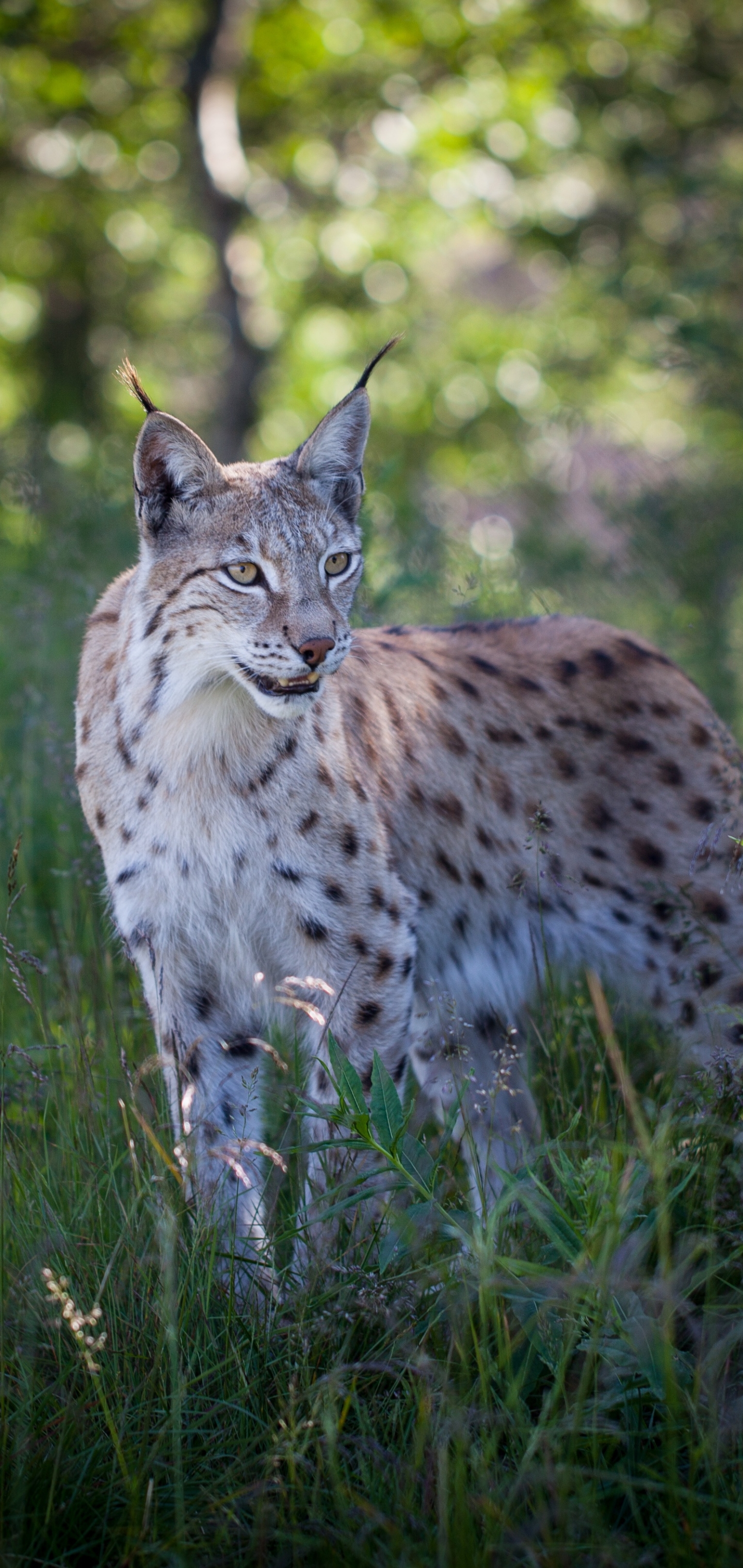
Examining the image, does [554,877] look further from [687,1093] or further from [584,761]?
[687,1093]

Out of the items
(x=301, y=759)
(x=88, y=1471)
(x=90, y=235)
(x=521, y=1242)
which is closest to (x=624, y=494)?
(x=301, y=759)

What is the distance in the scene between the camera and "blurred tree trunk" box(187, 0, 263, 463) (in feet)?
44.8

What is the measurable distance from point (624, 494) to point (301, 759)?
6317 mm

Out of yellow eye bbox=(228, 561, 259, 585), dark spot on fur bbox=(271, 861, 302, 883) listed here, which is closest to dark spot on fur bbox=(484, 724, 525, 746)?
dark spot on fur bbox=(271, 861, 302, 883)

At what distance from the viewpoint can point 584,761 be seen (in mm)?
4156

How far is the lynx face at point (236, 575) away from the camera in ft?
10.6

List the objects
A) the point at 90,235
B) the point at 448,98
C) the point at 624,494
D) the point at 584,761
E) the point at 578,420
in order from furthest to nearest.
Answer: the point at 90,235
the point at 448,98
the point at 624,494
the point at 578,420
the point at 584,761

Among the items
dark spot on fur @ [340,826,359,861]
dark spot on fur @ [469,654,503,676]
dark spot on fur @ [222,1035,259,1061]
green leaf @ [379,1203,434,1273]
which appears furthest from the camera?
dark spot on fur @ [469,654,503,676]

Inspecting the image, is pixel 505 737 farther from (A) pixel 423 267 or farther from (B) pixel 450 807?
(A) pixel 423 267

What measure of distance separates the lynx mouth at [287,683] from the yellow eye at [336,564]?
434 mm

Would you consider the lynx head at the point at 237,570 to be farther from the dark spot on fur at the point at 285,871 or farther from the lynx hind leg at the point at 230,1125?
the lynx hind leg at the point at 230,1125

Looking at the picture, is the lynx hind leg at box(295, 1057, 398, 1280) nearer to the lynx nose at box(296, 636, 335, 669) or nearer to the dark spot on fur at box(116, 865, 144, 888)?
the dark spot on fur at box(116, 865, 144, 888)

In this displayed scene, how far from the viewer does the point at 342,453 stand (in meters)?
3.69

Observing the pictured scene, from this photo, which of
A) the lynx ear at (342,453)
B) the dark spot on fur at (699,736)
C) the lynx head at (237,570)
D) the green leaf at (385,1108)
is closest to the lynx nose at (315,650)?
the lynx head at (237,570)
